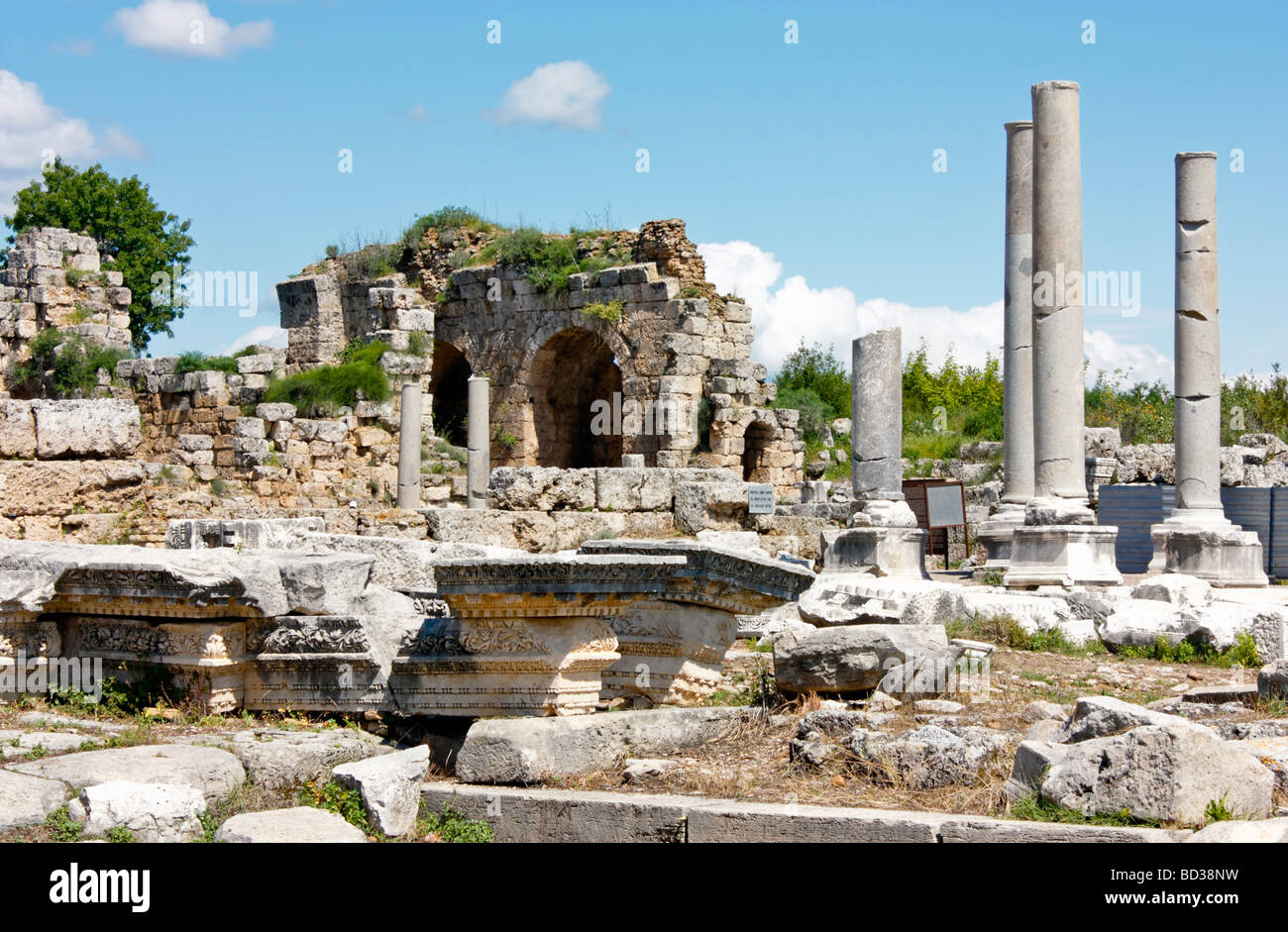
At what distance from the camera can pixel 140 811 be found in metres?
5.09

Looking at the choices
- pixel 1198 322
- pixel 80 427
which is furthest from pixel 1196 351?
pixel 80 427

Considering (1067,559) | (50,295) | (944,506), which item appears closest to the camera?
(1067,559)

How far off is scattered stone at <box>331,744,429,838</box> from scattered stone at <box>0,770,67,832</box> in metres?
1.07

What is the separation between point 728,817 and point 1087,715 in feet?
5.07

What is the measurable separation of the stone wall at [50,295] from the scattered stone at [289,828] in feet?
62.0

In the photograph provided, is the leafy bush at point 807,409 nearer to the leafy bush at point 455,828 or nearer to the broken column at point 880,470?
the broken column at point 880,470

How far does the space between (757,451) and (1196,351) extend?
1062 cm

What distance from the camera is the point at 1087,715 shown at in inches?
215

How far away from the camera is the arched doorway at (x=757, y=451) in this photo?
78.2ft

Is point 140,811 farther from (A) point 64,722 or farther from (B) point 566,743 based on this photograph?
(B) point 566,743

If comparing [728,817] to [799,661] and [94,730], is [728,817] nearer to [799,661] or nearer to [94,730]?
[799,661]
